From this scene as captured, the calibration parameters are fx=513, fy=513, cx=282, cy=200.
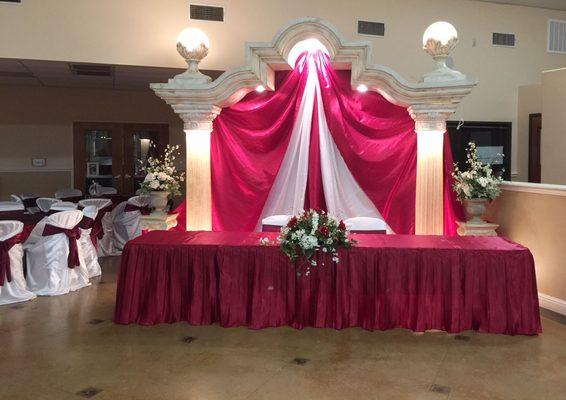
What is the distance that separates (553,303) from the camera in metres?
5.07

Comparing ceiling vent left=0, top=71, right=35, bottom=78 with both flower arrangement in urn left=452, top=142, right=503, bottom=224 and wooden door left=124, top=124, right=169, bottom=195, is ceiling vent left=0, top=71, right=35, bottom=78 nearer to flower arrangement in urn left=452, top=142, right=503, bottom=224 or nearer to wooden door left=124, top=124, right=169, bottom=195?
wooden door left=124, top=124, right=169, bottom=195

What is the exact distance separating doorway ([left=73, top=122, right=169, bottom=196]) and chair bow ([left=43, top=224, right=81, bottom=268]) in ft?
15.3

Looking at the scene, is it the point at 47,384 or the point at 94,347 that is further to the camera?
the point at 94,347

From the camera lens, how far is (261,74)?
5344 millimetres

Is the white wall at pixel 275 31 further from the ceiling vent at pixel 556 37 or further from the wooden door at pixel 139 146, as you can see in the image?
the wooden door at pixel 139 146

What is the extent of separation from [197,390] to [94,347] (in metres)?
1.20

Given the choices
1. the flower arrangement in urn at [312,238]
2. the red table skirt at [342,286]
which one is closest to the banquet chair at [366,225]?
the red table skirt at [342,286]

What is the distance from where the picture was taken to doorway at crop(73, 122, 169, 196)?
34.0ft

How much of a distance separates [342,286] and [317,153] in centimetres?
167

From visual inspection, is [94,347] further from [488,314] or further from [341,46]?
[341,46]

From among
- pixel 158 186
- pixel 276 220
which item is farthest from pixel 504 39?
pixel 158 186

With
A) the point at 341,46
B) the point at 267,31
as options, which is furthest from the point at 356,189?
the point at 267,31

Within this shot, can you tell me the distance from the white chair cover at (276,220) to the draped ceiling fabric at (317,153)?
0.24ft

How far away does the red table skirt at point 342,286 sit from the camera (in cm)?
432
